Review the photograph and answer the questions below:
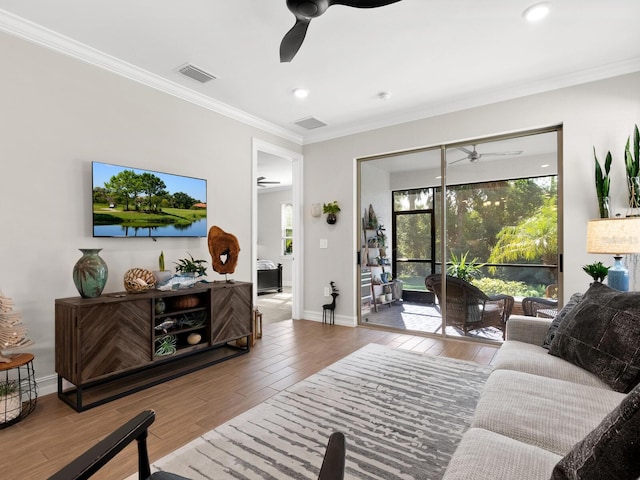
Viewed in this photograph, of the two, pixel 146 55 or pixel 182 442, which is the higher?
pixel 146 55

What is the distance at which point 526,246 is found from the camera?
356 cm

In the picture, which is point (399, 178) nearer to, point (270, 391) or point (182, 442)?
point (270, 391)

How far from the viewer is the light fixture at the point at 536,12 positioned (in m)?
2.26

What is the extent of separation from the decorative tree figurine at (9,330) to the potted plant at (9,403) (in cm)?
18

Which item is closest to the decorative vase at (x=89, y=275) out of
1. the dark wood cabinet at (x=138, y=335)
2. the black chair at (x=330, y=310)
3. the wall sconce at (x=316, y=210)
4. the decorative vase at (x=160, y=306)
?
the dark wood cabinet at (x=138, y=335)

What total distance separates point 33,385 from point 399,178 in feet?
13.5

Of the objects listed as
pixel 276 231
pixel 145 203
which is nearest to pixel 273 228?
pixel 276 231

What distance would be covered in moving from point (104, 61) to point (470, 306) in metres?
4.30

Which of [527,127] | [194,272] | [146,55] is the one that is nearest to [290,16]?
[146,55]

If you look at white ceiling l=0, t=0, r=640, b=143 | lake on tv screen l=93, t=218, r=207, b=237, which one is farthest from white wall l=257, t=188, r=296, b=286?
lake on tv screen l=93, t=218, r=207, b=237

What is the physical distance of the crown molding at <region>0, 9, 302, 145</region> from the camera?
239 centimetres

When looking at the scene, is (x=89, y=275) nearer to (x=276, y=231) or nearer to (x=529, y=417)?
(x=529, y=417)

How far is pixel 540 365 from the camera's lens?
1796mm

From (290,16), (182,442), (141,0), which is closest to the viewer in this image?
(182,442)
